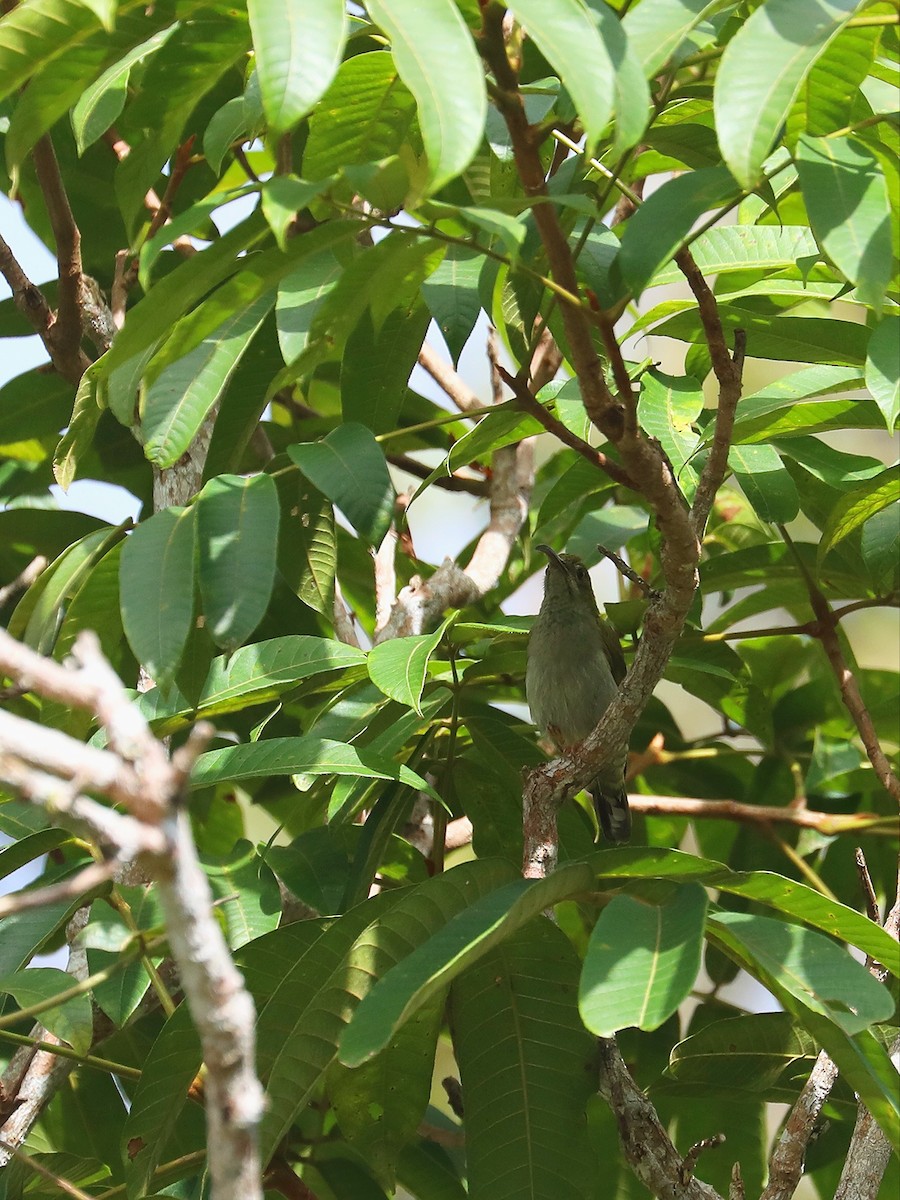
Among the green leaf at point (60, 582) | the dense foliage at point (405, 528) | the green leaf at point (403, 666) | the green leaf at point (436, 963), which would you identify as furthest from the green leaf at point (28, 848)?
the green leaf at point (436, 963)

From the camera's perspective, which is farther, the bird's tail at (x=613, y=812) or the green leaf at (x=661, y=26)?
the bird's tail at (x=613, y=812)

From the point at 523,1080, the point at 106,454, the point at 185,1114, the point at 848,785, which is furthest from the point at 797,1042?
the point at 106,454

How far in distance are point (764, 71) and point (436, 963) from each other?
4.14ft

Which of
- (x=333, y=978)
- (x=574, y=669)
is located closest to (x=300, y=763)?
(x=333, y=978)

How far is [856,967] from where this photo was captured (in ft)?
5.88

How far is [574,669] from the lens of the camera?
4727 millimetres

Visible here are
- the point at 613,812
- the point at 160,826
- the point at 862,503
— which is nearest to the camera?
the point at 160,826

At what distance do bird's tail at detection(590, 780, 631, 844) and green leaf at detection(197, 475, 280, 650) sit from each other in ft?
6.54

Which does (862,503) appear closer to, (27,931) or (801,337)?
(801,337)

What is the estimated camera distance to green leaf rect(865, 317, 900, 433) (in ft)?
5.57

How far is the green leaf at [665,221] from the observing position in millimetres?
1650

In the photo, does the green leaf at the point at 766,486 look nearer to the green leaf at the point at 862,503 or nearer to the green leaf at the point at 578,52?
the green leaf at the point at 862,503

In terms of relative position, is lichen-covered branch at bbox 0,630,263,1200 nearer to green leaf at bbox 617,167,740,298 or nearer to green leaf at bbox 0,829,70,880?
green leaf at bbox 617,167,740,298

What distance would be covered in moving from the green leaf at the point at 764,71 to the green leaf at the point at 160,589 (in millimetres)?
960
